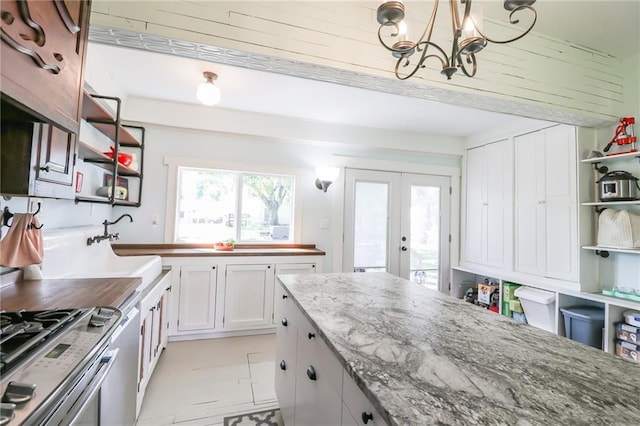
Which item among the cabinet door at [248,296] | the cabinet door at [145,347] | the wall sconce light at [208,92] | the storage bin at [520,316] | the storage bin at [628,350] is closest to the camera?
the cabinet door at [145,347]

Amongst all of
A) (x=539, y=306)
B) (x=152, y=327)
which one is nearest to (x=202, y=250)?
(x=152, y=327)

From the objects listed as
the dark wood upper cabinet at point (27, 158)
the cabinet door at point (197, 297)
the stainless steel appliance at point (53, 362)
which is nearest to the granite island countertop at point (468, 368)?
the stainless steel appliance at point (53, 362)

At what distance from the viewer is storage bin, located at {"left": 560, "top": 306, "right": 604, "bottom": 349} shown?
2.46 m

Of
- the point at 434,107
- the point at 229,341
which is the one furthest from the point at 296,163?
the point at 229,341

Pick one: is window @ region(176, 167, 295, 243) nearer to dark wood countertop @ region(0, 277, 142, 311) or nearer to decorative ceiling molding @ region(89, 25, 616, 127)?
dark wood countertop @ region(0, 277, 142, 311)

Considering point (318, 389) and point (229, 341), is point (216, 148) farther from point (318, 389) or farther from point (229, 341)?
point (318, 389)

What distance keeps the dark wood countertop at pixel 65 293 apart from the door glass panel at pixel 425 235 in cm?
353

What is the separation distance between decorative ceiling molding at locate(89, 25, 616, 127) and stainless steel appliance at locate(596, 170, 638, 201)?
1.65ft

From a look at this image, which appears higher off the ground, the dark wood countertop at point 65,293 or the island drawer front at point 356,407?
the dark wood countertop at point 65,293

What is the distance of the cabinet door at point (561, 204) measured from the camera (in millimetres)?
2745

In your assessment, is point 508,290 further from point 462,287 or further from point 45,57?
point 45,57

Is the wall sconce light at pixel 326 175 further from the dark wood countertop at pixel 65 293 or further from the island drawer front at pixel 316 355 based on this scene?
the dark wood countertop at pixel 65 293

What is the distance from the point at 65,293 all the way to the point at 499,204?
4.20 metres

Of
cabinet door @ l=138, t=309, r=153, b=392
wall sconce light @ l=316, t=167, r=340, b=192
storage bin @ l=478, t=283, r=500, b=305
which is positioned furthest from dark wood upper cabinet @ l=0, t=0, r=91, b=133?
storage bin @ l=478, t=283, r=500, b=305
